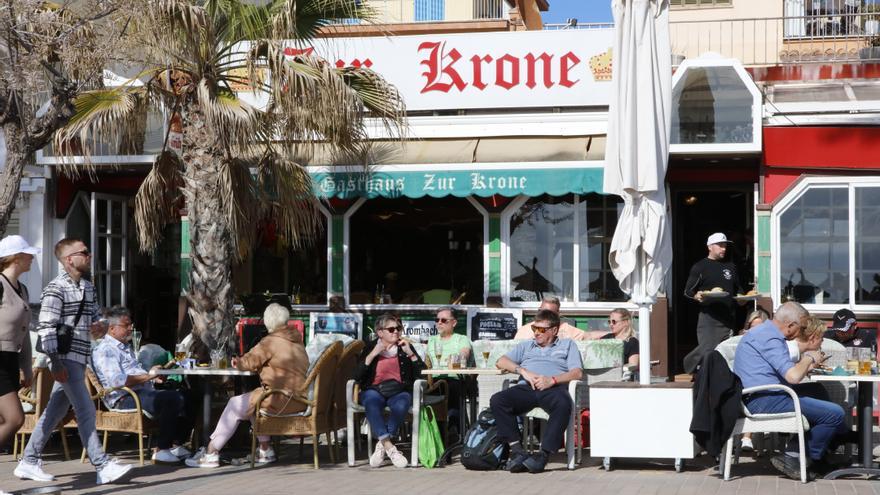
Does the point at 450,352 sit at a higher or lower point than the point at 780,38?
lower

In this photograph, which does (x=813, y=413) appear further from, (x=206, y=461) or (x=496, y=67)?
(x=496, y=67)

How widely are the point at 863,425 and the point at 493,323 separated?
593 cm

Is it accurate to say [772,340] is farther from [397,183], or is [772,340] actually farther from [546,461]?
[397,183]

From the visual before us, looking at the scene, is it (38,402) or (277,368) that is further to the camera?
A: (38,402)

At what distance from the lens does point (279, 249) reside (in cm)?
1588

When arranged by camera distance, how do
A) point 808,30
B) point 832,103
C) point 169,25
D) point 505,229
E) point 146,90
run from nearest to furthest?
point 169,25
point 146,90
point 832,103
point 505,229
point 808,30

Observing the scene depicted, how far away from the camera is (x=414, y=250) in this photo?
1570 cm

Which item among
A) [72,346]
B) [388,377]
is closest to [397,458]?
[388,377]

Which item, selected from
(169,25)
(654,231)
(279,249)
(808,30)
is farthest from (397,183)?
(808,30)

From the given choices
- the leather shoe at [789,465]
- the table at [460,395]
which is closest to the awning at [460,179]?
the table at [460,395]

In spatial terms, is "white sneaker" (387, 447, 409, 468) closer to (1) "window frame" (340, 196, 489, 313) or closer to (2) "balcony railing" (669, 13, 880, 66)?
(1) "window frame" (340, 196, 489, 313)

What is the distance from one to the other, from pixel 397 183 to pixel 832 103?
500cm

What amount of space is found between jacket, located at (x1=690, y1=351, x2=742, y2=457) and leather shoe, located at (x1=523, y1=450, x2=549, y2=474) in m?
1.21

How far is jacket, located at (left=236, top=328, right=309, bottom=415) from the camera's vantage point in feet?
32.0
